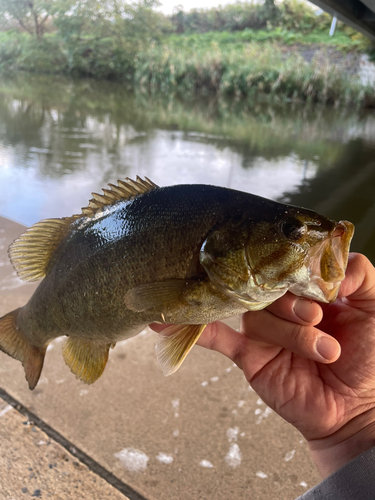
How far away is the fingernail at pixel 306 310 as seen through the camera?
3.76ft

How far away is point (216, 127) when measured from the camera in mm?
9406

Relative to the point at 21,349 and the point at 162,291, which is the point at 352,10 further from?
the point at 21,349

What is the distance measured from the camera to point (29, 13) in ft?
81.4

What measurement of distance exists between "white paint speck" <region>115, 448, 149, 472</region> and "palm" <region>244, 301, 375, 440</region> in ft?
2.53

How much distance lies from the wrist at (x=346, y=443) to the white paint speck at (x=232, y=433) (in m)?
0.65

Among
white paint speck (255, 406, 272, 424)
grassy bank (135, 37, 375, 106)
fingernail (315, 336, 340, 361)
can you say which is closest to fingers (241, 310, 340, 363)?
fingernail (315, 336, 340, 361)

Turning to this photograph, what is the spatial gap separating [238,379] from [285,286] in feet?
4.89

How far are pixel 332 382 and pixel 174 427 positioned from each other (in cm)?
99

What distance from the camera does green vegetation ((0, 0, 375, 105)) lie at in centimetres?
1659

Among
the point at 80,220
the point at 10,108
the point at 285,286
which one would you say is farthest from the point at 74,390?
the point at 10,108

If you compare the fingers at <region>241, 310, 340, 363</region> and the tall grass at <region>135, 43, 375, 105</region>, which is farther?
the tall grass at <region>135, 43, 375, 105</region>

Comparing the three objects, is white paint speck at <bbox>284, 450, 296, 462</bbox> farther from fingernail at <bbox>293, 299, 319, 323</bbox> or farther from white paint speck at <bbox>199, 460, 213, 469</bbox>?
fingernail at <bbox>293, 299, 319, 323</bbox>

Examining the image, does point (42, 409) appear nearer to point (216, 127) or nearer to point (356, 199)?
point (356, 199)

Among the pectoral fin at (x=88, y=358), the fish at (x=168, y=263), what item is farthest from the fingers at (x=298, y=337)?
the pectoral fin at (x=88, y=358)
